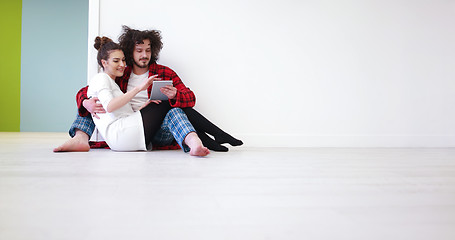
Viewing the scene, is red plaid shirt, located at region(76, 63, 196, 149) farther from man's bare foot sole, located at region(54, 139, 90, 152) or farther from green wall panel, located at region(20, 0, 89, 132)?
green wall panel, located at region(20, 0, 89, 132)

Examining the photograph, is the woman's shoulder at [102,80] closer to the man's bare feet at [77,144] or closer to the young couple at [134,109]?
the young couple at [134,109]

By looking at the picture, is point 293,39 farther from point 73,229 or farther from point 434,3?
point 73,229

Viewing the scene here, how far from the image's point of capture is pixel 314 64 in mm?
3230

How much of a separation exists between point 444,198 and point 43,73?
16.8ft

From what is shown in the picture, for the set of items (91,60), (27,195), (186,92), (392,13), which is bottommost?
(27,195)

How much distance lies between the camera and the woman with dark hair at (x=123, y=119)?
2.19 m

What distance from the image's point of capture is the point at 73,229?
0.75 m

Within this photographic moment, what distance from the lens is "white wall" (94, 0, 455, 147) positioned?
10.00ft

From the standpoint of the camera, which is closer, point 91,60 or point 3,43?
point 91,60

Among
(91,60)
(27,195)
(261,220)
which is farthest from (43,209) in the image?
(91,60)

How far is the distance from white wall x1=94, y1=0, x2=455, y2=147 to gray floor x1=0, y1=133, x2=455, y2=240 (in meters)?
1.48

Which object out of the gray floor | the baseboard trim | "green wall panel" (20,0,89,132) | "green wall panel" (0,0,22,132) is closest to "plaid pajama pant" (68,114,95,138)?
the gray floor

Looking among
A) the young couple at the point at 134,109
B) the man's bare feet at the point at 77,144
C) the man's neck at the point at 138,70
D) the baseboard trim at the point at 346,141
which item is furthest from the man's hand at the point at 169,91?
the baseboard trim at the point at 346,141

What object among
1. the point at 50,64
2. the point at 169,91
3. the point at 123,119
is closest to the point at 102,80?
the point at 123,119
